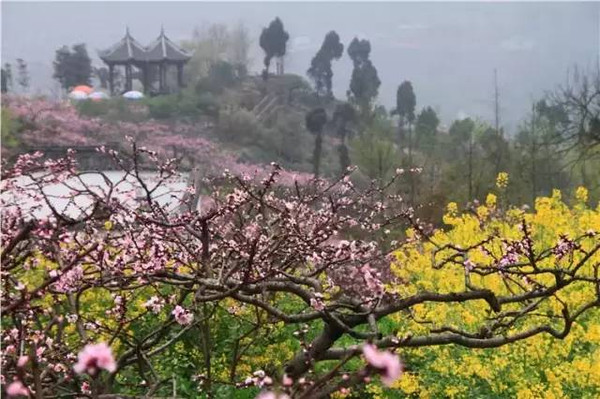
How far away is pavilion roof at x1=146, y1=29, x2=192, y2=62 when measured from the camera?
38781 millimetres

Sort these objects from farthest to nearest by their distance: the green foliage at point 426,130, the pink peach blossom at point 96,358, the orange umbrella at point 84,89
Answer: the orange umbrella at point 84,89, the green foliage at point 426,130, the pink peach blossom at point 96,358

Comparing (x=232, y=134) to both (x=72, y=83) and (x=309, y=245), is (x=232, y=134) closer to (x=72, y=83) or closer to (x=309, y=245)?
(x=72, y=83)

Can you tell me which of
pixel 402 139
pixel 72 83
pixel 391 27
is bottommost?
pixel 402 139

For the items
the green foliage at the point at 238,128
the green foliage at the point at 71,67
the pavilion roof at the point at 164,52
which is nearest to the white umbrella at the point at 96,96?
the pavilion roof at the point at 164,52

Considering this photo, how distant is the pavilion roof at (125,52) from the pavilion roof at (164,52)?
1.48 feet

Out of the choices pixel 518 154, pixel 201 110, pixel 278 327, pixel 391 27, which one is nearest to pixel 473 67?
pixel 391 27

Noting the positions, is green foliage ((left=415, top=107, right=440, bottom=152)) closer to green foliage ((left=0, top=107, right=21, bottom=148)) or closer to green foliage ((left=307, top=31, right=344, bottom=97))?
green foliage ((left=307, top=31, right=344, bottom=97))

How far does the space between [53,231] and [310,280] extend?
1.26 meters

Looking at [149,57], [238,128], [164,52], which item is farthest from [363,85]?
[149,57]

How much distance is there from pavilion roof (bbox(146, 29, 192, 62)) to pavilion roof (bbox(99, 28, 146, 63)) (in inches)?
17.8

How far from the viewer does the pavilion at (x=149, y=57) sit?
1529 inches

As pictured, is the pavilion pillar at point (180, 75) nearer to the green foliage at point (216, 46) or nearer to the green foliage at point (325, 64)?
the green foliage at point (216, 46)

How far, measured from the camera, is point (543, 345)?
4.84 metres

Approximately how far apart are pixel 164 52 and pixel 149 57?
883mm
